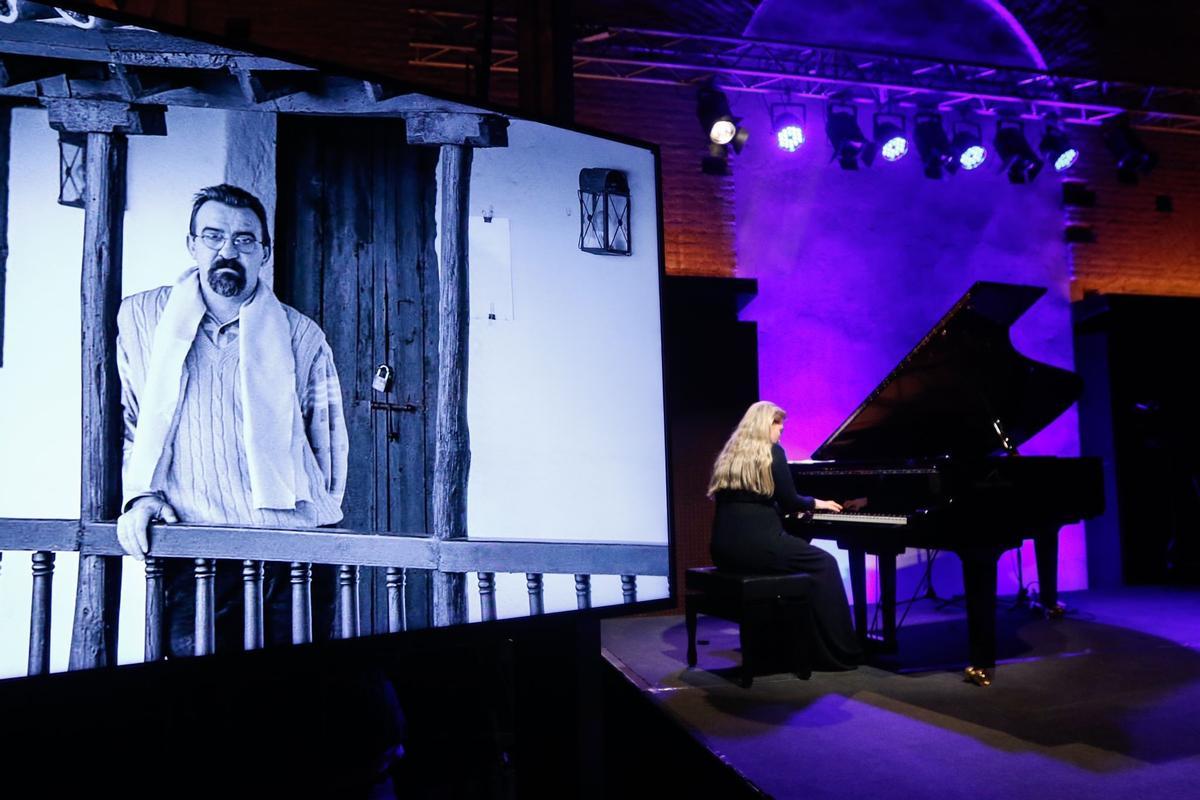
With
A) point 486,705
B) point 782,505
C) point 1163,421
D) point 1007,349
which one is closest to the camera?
point 486,705

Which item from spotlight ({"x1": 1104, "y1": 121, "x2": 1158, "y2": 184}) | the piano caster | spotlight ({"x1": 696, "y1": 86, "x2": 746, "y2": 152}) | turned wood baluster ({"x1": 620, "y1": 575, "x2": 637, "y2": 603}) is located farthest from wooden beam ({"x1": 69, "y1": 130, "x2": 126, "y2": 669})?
spotlight ({"x1": 1104, "y1": 121, "x2": 1158, "y2": 184})

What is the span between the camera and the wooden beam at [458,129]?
91.5 inches

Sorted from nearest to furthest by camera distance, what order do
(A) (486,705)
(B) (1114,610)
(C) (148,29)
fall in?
(C) (148,29) → (A) (486,705) → (B) (1114,610)

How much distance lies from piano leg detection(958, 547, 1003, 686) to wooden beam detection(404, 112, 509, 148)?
2.80m

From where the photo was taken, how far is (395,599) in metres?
2.19

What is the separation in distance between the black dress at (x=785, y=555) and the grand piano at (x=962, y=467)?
9.1 inches

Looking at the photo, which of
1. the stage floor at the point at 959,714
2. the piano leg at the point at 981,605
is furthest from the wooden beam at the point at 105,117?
the piano leg at the point at 981,605

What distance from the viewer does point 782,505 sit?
4.56 meters

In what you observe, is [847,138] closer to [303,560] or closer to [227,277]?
[227,277]

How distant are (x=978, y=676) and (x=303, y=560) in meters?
3.19

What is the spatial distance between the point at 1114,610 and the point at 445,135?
5817 millimetres

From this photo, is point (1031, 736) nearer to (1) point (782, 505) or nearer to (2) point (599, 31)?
(1) point (782, 505)

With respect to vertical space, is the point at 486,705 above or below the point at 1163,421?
below

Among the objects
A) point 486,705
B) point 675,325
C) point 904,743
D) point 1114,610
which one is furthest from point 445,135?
point 1114,610
